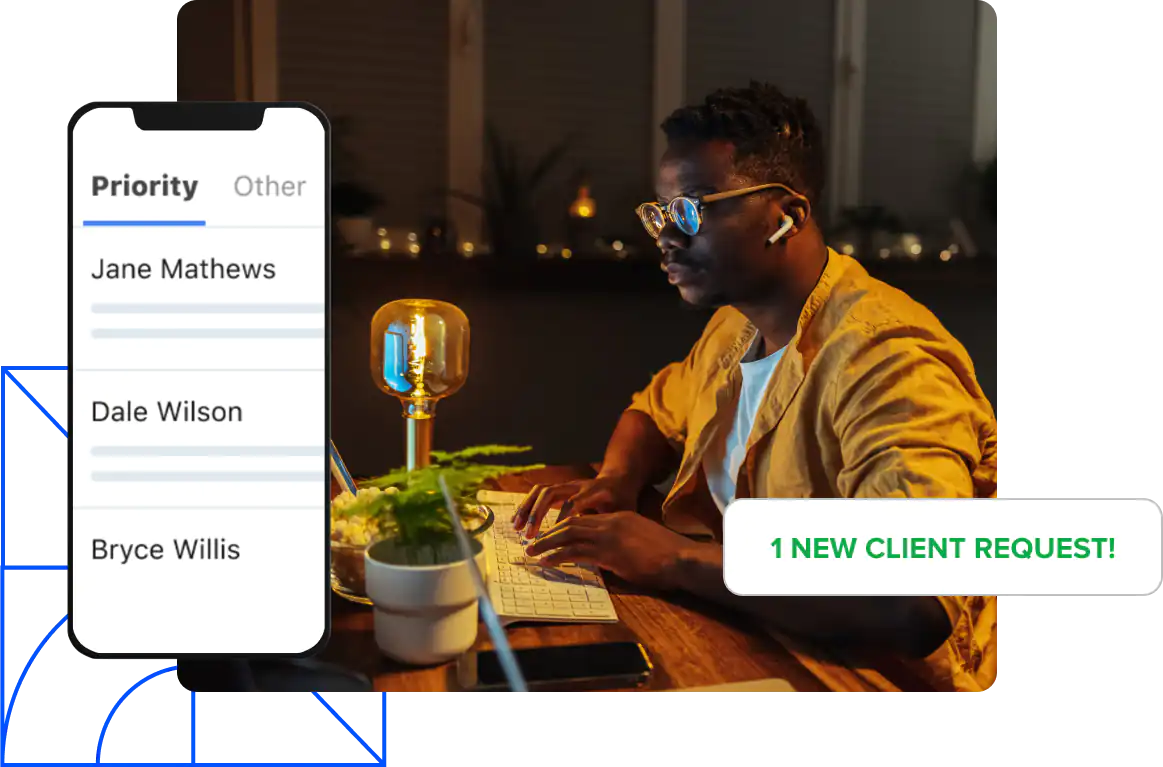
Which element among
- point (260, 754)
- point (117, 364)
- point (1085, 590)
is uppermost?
point (117, 364)

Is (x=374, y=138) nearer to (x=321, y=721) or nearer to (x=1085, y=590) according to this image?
(x=321, y=721)

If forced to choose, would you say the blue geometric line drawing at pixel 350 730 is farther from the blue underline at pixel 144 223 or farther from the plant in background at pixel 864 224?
the plant in background at pixel 864 224

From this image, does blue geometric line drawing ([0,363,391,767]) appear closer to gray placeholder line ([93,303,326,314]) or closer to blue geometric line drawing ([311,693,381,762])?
blue geometric line drawing ([311,693,381,762])

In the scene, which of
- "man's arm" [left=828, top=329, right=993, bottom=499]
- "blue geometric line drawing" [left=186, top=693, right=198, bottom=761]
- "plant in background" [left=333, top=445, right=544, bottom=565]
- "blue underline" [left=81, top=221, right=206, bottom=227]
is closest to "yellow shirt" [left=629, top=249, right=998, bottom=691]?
"man's arm" [left=828, top=329, right=993, bottom=499]

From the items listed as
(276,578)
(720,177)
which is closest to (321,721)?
(276,578)

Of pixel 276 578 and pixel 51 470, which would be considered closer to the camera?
pixel 276 578

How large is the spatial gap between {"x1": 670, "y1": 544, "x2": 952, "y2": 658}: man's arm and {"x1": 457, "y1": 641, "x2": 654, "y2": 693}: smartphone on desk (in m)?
0.13

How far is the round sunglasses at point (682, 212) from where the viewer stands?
150 centimetres

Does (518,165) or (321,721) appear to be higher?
(518,165)

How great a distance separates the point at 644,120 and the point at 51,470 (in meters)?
1.10

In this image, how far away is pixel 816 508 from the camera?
4.90 ft

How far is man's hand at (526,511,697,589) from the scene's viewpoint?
4.80 ft

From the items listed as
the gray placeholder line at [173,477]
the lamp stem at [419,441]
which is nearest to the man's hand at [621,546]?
the lamp stem at [419,441]

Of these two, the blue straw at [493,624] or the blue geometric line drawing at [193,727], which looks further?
the blue geometric line drawing at [193,727]
